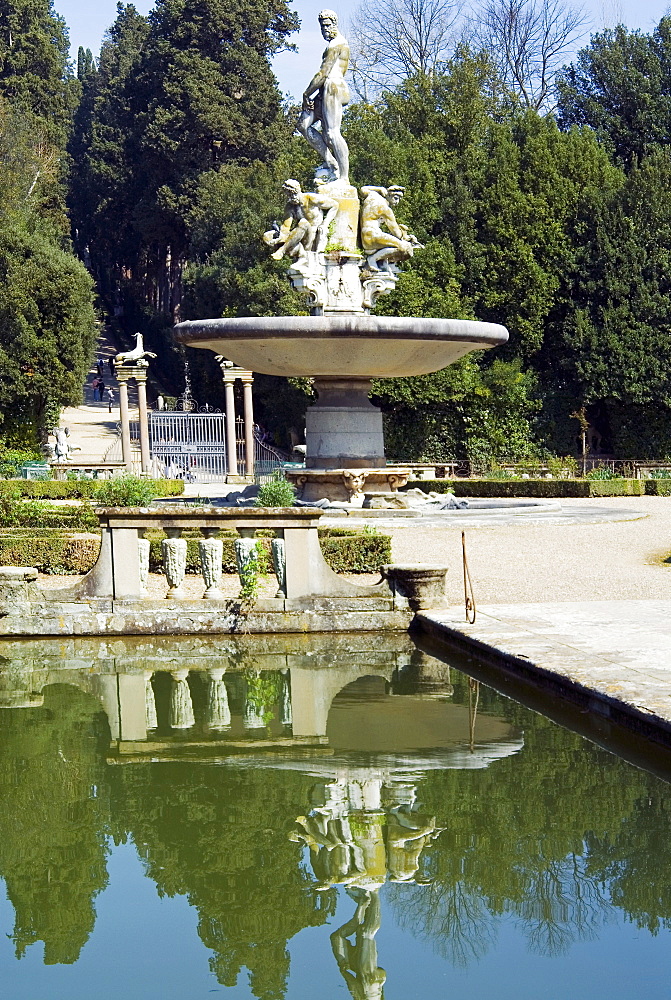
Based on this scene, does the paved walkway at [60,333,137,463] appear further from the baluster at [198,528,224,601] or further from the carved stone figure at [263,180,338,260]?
the baluster at [198,528,224,601]

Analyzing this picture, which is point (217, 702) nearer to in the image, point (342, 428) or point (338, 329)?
point (338, 329)

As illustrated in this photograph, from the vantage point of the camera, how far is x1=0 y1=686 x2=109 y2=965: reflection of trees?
18.2 ft

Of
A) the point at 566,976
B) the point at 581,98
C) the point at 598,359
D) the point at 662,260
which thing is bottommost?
the point at 566,976

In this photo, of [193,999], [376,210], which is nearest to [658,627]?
[193,999]

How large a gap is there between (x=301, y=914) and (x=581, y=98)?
45.1 metres

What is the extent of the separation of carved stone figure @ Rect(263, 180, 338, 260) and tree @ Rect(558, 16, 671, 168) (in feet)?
75.5

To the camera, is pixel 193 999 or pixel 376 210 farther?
pixel 376 210

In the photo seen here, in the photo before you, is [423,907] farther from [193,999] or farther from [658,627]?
[658,627]

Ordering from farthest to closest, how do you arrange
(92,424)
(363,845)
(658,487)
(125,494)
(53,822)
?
(92,424)
(658,487)
(125,494)
(53,822)
(363,845)

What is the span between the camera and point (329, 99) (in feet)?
75.2

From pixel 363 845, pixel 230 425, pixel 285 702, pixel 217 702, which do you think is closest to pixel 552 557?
pixel 285 702

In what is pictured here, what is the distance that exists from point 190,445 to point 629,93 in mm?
20569

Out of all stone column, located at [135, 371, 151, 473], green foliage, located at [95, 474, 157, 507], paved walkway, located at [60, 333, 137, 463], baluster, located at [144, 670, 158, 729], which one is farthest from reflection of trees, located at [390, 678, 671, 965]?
paved walkway, located at [60, 333, 137, 463]

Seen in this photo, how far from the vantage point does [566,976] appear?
192 inches
